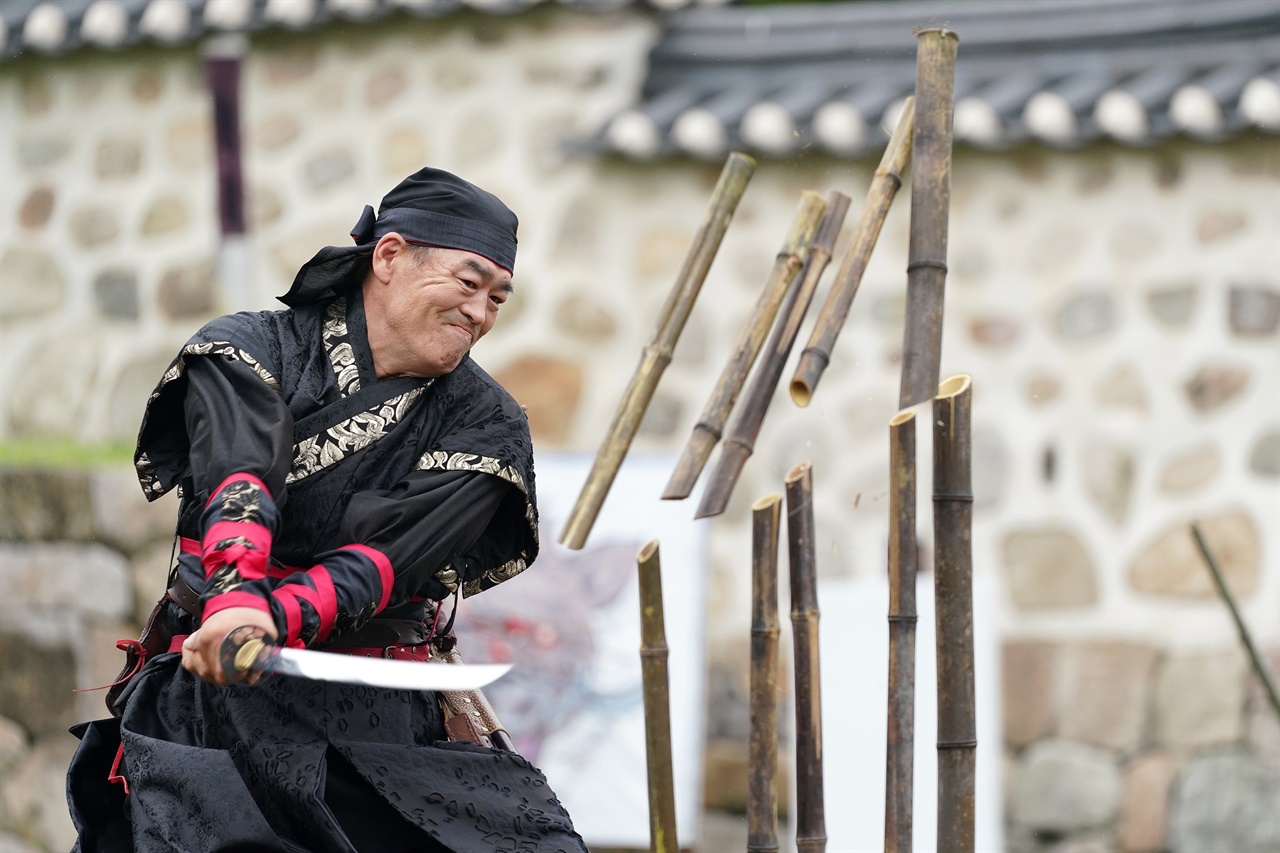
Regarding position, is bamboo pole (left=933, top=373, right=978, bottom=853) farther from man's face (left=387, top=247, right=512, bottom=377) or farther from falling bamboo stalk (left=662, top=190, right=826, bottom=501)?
man's face (left=387, top=247, right=512, bottom=377)

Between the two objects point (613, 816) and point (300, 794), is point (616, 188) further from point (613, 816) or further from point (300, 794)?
point (300, 794)

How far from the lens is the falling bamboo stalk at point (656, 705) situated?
125 inches

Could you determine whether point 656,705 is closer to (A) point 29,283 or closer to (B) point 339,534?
(B) point 339,534

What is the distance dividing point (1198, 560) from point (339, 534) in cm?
344

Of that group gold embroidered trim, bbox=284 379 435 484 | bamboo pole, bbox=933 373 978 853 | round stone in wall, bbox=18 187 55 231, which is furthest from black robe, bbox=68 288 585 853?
round stone in wall, bbox=18 187 55 231

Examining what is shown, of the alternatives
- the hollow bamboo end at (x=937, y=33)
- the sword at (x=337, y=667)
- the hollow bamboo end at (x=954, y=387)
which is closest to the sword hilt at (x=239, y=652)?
the sword at (x=337, y=667)

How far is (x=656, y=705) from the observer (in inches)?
126

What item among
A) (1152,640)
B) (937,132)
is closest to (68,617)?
(1152,640)

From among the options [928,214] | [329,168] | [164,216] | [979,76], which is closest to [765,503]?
[928,214]

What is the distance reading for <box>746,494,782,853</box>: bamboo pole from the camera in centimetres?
319

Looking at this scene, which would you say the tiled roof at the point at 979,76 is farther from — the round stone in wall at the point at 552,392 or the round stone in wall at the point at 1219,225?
the round stone in wall at the point at 552,392

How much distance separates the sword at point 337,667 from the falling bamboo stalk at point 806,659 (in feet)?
2.38

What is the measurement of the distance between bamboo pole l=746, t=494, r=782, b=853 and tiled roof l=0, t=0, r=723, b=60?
9.39 feet

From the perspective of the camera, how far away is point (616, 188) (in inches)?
225
